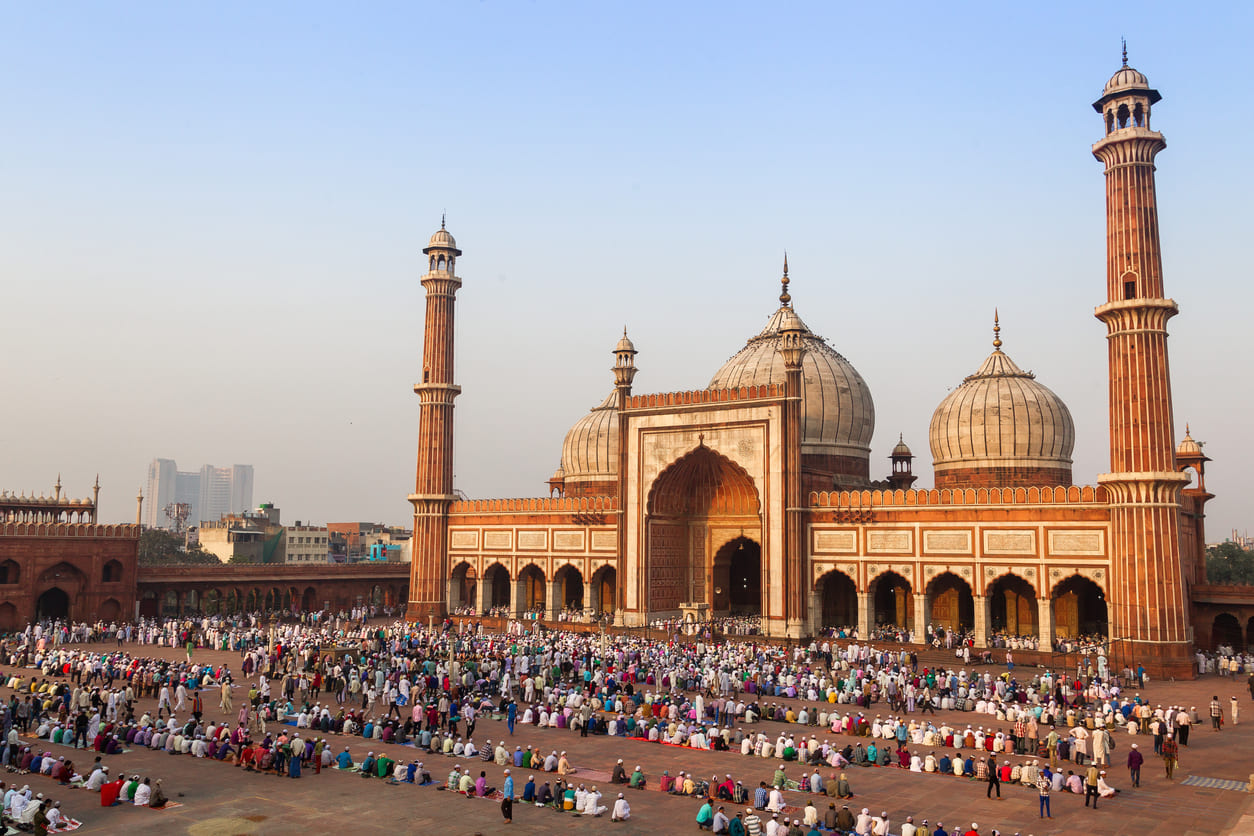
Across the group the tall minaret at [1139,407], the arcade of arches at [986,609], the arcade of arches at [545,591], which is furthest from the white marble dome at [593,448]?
the tall minaret at [1139,407]

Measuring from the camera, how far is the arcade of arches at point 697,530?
38.8 m

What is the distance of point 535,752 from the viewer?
17.3 m

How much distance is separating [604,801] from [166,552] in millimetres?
64682

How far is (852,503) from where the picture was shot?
113 ft

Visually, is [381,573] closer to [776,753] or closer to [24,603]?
[24,603]

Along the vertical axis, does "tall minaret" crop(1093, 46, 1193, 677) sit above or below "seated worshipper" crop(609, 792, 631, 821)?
above

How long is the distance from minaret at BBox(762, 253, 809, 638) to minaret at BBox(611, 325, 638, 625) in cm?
621

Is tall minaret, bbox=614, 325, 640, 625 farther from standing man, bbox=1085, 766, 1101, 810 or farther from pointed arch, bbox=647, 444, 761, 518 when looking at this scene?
standing man, bbox=1085, 766, 1101, 810

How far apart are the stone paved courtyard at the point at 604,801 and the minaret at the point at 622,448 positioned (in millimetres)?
19821

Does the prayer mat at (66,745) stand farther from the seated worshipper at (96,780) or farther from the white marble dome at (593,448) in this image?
the white marble dome at (593,448)

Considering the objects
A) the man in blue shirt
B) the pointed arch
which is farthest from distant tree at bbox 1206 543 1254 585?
the man in blue shirt

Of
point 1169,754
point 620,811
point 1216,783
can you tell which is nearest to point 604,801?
point 620,811

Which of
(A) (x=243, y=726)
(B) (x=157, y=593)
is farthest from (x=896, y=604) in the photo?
(B) (x=157, y=593)

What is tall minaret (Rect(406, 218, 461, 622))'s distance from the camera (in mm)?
44594
